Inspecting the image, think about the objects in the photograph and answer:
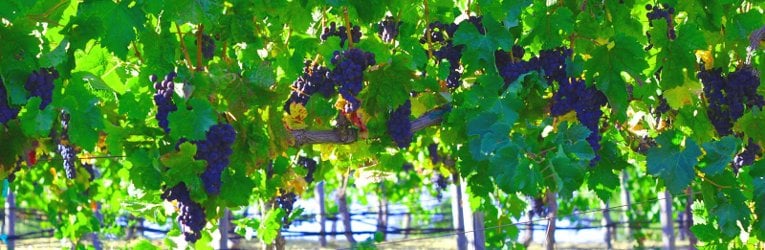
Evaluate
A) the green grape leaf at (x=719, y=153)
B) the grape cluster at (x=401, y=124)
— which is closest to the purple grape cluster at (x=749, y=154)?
the green grape leaf at (x=719, y=153)

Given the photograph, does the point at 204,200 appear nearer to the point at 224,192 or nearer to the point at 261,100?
the point at 224,192

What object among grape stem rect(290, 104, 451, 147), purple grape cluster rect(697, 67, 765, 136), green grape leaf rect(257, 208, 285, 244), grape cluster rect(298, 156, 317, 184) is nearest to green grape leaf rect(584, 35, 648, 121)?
grape stem rect(290, 104, 451, 147)

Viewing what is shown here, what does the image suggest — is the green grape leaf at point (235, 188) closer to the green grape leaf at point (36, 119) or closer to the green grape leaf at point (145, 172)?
the green grape leaf at point (145, 172)

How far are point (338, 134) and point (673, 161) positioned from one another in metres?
1.27

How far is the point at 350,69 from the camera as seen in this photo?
394cm

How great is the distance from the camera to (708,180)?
4438 millimetres

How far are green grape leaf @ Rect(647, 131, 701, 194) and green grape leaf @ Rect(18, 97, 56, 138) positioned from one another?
2012mm

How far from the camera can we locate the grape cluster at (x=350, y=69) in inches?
155

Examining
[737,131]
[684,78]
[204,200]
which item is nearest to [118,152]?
[204,200]

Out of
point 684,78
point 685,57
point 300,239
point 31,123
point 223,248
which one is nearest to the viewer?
point 31,123

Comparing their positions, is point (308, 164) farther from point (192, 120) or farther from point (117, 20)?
point (117, 20)

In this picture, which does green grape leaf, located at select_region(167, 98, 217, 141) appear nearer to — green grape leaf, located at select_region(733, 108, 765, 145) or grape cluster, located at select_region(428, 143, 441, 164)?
green grape leaf, located at select_region(733, 108, 765, 145)

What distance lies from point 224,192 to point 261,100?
372 millimetres

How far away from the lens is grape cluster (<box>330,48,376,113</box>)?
3949 millimetres
